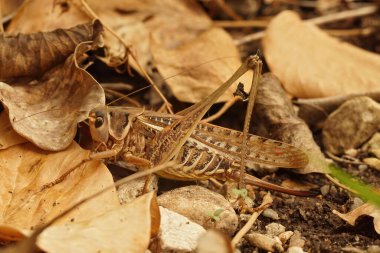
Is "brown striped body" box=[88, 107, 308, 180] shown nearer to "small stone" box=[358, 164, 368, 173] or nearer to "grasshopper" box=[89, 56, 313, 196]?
"grasshopper" box=[89, 56, 313, 196]

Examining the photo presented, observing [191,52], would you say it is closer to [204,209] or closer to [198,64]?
[198,64]

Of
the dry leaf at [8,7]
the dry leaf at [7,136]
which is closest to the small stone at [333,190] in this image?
the dry leaf at [7,136]

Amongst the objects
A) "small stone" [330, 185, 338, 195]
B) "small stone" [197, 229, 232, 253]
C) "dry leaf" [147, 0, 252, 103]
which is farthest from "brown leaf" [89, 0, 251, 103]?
"small stone" [197, 229, 232, 253]

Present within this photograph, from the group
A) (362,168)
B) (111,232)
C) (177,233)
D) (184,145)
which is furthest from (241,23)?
(111,232)

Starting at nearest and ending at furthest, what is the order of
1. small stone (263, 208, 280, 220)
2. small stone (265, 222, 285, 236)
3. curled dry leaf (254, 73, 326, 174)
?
small stone (265, 222, 285, 236) → small stone (263, 208, 280, 220) → curled dry leaf (254, 73, 326, 174)

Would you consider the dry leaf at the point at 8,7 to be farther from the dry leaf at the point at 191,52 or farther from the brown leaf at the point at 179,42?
the dry leaf at the point at 191,52

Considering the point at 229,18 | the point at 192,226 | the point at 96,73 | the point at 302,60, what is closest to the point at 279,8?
the point at 229,18
